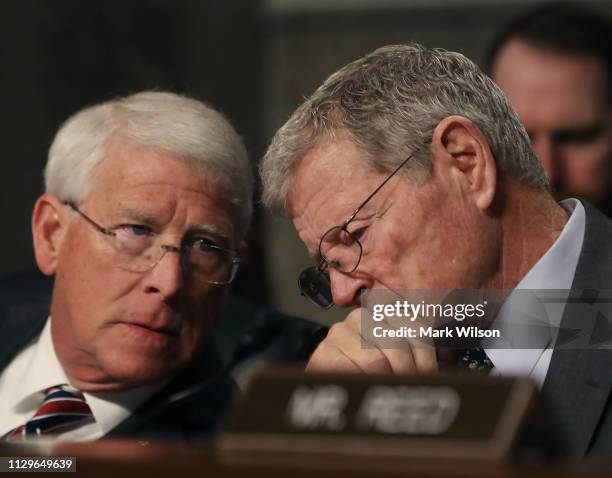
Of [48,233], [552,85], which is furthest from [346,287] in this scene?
[552,85]

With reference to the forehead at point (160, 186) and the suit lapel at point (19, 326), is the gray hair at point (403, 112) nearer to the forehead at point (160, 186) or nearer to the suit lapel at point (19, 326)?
the forehead at point (160, 186)

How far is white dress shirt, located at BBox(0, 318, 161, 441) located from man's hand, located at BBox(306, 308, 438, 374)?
2.55ft

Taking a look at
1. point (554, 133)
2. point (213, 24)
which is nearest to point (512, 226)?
point (554, 133)

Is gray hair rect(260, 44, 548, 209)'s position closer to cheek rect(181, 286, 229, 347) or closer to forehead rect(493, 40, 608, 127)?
cheek rect(181, 286, 229, 347)

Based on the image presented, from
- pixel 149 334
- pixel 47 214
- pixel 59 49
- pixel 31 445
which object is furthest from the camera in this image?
pixel 59 49

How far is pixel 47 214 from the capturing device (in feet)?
12.0

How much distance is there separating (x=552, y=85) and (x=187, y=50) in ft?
8.05

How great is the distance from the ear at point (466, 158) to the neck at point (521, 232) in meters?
0.07

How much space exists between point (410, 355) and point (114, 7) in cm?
349

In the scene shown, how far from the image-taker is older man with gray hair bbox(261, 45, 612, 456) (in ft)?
9.06

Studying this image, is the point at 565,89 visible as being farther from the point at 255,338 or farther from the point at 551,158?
the point at 255,338

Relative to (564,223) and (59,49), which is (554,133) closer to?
(564,223)

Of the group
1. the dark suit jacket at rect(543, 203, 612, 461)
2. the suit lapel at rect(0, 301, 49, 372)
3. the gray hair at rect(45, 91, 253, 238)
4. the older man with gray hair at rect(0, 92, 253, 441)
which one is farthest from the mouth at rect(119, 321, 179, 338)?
the dark suit jacket at rect(543, 203, 612, 461)

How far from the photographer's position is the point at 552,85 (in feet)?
13.0
